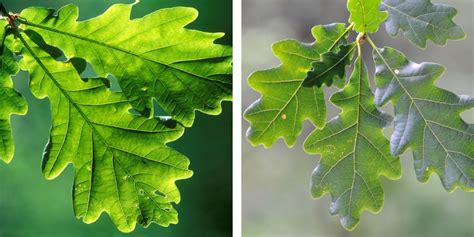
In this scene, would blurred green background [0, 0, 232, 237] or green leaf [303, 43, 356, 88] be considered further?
blurred green background [0, 0, 232, 237]

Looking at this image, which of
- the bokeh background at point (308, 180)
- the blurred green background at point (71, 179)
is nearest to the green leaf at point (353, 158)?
the blurred green background at point (71, 179)

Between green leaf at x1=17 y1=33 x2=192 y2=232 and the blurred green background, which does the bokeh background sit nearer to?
the blurred green background

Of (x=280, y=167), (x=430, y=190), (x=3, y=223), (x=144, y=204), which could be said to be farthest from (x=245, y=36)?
(x=144, y=204)

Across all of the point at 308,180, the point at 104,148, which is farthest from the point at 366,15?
the point at 308,180

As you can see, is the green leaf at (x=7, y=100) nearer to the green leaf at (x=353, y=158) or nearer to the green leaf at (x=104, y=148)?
the green leaf at (x=104, y=148)

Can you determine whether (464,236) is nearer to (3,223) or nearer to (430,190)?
(430,190)

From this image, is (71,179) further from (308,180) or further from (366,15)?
(366,15)

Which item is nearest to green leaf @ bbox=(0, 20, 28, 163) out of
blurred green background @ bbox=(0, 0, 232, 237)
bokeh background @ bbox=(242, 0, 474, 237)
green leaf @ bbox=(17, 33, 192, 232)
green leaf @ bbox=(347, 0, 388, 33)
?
green leaf @ bbox=(17, 33, 192, 232)
